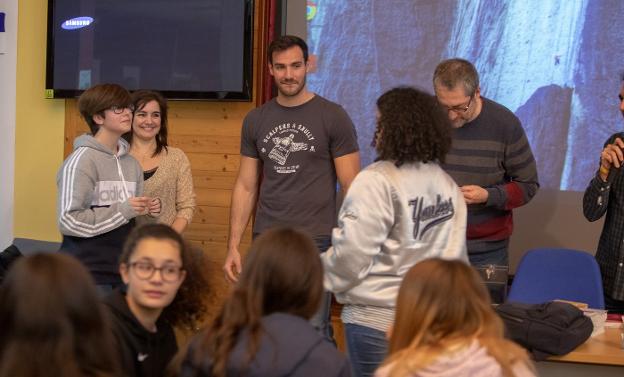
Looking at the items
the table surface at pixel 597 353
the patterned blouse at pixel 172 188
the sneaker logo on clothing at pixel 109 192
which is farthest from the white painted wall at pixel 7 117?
the table surface at pixel 597 353

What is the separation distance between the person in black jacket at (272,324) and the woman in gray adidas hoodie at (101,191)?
4.25 feet

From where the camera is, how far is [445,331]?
6.46 ft

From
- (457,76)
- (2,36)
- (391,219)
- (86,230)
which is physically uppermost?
(2,36)

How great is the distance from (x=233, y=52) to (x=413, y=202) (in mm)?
2539

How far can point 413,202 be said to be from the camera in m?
2.54

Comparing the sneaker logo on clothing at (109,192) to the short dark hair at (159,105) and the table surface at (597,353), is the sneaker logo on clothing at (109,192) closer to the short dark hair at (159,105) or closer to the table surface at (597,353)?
the short dark hair at (159,105)

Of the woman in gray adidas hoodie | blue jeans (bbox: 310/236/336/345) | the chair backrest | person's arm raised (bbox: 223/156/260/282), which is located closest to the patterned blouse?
person's arm raised (bbox: 223/156/260/282)

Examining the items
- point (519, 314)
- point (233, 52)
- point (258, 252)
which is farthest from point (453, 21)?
point (258, 252)

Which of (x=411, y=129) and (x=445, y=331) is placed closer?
(x=445, y=331)

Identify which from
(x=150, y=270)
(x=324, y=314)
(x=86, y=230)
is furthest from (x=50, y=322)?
(x=324, y=314)

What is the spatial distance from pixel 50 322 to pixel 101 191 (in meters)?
1.64

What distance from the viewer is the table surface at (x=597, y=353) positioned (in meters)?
2.79

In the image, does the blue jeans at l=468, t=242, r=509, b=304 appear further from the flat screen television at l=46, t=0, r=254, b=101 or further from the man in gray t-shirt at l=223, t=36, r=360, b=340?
the flat screen television at l=46, t=0, r=254, b=101

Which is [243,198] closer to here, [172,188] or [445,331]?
[172,188]
